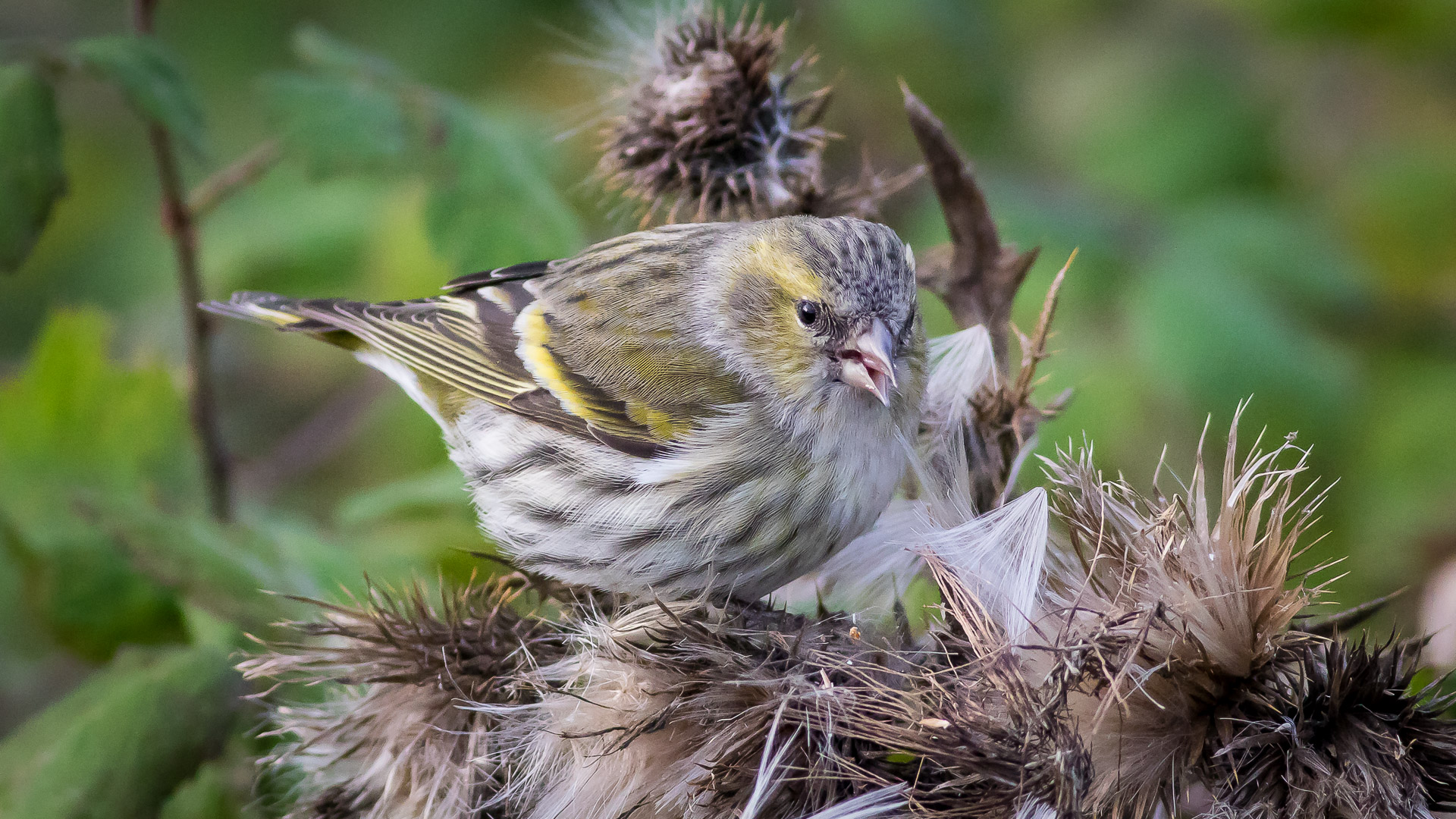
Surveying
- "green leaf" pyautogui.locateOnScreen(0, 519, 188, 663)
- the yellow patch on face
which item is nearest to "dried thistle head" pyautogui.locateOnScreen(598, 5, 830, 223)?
the yellow patch on face

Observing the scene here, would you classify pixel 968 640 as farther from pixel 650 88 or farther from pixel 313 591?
pixel 313 591

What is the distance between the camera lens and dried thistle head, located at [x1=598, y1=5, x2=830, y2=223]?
192 cm

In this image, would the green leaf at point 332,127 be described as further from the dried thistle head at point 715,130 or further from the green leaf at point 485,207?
the dried thistle head at point 715,130

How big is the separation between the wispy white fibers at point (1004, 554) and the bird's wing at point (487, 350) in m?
0.66

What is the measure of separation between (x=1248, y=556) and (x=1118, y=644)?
0.18 meters

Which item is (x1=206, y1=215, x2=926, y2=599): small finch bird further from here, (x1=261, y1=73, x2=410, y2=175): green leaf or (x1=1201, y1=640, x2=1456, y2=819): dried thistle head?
(x1=1201, y1=640, x2=1456, y2=819): dried thistle head

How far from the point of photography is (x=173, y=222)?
2.26 metres

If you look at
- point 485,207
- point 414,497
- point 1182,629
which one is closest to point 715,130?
point 485,207

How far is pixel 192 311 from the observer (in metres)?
2.32

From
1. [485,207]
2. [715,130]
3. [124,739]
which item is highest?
[715,130]

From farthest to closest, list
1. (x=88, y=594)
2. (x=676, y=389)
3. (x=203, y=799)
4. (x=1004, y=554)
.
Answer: (x=88, y=594) < (x=676, y=389) < (x=203, y=799) < (x=1004, y=554)

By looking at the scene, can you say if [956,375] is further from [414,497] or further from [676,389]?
[414,497]

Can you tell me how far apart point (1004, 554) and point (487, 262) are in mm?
1166

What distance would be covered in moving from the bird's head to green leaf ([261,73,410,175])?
2.22 ft
